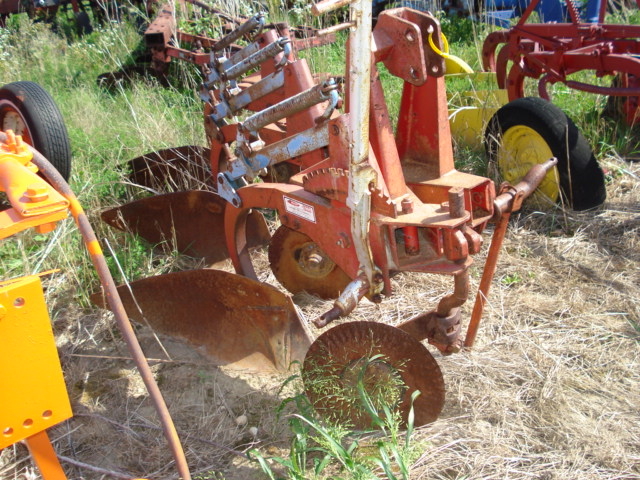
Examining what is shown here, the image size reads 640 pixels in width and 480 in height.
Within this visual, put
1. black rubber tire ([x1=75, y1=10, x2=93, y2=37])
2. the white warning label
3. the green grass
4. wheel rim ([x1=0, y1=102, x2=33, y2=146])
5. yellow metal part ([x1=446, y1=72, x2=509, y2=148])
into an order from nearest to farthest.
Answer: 1. the green grass
2. the white warning label
3. wheel rim ([x1=0, y1=102, x2=33, y2=146])
4. yellow metal part ([x1=446, y1=72, x2=509, y2=148])
5. black rubber tire ([x1=75, y1=10, x2=93, y2=37])

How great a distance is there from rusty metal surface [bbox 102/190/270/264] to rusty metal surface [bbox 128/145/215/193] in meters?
0.41

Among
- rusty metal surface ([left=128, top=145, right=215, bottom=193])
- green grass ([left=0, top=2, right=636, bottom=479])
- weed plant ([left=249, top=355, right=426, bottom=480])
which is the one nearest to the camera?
weed plant ([left=249, top=355, right=426, bottom=480])

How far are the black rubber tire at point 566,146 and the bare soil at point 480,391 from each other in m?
0.41

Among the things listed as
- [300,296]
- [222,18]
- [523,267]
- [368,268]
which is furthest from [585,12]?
[368,268]

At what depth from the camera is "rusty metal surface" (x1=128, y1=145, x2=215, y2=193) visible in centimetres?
393

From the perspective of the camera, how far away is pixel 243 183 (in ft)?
9.55

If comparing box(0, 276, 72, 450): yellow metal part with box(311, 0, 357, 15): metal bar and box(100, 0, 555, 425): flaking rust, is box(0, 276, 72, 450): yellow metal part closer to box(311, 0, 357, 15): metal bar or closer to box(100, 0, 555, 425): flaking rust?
box(100, 0, 555, 425): flaking rust

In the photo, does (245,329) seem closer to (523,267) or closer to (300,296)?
(300,296)

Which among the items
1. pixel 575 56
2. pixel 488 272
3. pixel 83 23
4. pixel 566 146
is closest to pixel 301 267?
pixel 488 272

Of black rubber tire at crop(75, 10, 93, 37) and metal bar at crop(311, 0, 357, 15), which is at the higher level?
black rubber tire at crop(75, 10, 93, 37)

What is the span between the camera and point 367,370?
2.29m

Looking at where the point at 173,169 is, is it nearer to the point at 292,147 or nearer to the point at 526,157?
the point at 292,147

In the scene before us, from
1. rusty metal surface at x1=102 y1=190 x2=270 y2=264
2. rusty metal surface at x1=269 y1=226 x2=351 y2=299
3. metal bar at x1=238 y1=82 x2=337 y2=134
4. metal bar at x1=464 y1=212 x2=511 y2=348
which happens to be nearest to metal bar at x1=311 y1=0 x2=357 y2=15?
metal bar at x1=238 y1=82 x2=337 y2=134

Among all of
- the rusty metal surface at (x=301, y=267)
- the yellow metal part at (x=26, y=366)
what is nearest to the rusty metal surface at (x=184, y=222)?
the rusty metal surface at (x=301, y=267)
